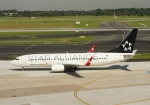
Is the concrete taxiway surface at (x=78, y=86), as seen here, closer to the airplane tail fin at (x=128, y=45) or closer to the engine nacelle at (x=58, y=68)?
the engine nacelle at (x=58, y=68)

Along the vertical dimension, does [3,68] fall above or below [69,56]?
below

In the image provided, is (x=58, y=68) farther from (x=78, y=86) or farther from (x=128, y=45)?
(x=128, y=45)

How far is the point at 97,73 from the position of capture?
50.5 metres

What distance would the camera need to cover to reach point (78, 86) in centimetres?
4094

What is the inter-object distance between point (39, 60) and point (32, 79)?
6174mm

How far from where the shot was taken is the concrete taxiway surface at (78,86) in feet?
112

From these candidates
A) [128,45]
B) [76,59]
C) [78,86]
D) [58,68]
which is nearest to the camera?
[78,86]

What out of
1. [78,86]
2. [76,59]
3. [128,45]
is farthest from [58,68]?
[128,45]

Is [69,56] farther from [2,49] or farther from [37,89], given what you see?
[2,49]

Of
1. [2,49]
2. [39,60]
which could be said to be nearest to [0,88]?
[39,60]

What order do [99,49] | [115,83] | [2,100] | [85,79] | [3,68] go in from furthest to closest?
[99,49] < [3,68] < [85,79] < [115,83] < [2,100]

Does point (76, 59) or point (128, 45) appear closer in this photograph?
point (76, 59)

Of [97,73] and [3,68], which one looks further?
[3,68]

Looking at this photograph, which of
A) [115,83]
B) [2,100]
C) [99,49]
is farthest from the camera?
[99,49]
